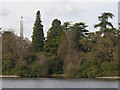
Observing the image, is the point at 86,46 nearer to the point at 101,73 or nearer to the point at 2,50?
the point at 101,73

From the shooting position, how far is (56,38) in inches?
1272

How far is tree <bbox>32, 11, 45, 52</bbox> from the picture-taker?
107 ft

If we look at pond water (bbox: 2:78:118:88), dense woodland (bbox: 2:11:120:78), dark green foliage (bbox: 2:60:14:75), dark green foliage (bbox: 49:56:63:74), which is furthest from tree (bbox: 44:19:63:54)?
pond water (bbox: 2:78:118:88)

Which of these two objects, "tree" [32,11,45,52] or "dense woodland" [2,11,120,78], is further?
"tree" [32,11,45,52]

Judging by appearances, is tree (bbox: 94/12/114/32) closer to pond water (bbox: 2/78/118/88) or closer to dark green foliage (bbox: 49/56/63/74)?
dark green foliage (bbox: 49/56/63/74)

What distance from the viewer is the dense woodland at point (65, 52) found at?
92.8ft

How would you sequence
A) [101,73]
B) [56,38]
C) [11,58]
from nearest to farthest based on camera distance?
[101,73] < [11,58] < [56,38]

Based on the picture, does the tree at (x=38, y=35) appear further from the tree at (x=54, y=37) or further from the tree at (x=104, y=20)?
the tree at (x=104, y=20)

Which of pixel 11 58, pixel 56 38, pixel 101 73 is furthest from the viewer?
pixel 56 38

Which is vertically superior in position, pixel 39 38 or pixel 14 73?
pixel 39 38

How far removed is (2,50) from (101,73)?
894 centimetres

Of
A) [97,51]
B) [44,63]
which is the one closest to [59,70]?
[44,63]

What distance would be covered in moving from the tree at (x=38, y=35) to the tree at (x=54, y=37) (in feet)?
1.80

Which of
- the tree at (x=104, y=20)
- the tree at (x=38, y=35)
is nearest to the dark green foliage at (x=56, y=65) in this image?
the tree at (x=38, y=35)
